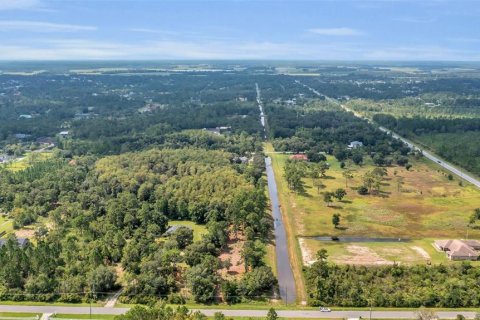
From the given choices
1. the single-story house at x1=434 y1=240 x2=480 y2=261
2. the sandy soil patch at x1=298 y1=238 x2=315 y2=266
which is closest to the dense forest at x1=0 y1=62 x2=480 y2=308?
the sandy soil patch at x1=298 y1=238 x2=315 y2=266

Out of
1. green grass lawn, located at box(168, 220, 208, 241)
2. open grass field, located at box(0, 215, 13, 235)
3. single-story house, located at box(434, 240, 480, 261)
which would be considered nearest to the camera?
single-story house, located at box(434, 240, 480, 261)

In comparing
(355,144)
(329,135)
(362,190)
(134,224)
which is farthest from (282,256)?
(329,135)

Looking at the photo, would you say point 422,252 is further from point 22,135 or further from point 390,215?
point 22,135

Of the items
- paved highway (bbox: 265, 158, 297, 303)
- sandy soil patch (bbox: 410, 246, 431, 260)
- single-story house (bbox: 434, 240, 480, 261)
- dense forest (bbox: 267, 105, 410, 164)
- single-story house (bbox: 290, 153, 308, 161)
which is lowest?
paved highway (bbox: 265, 158, 297, 303)

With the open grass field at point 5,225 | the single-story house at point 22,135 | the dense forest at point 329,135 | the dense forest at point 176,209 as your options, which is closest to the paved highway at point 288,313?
the dense forest at point 176,209

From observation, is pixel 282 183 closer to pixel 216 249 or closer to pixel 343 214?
pixel 343 214

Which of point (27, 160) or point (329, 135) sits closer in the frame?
point (27, 160)

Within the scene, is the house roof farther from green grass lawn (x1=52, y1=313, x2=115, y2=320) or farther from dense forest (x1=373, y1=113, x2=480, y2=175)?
dense forest (x1=373, y1=113, x2=480, y2=175)

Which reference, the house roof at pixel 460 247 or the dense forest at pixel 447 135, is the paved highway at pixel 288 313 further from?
the dense forest at pixel 447 135
